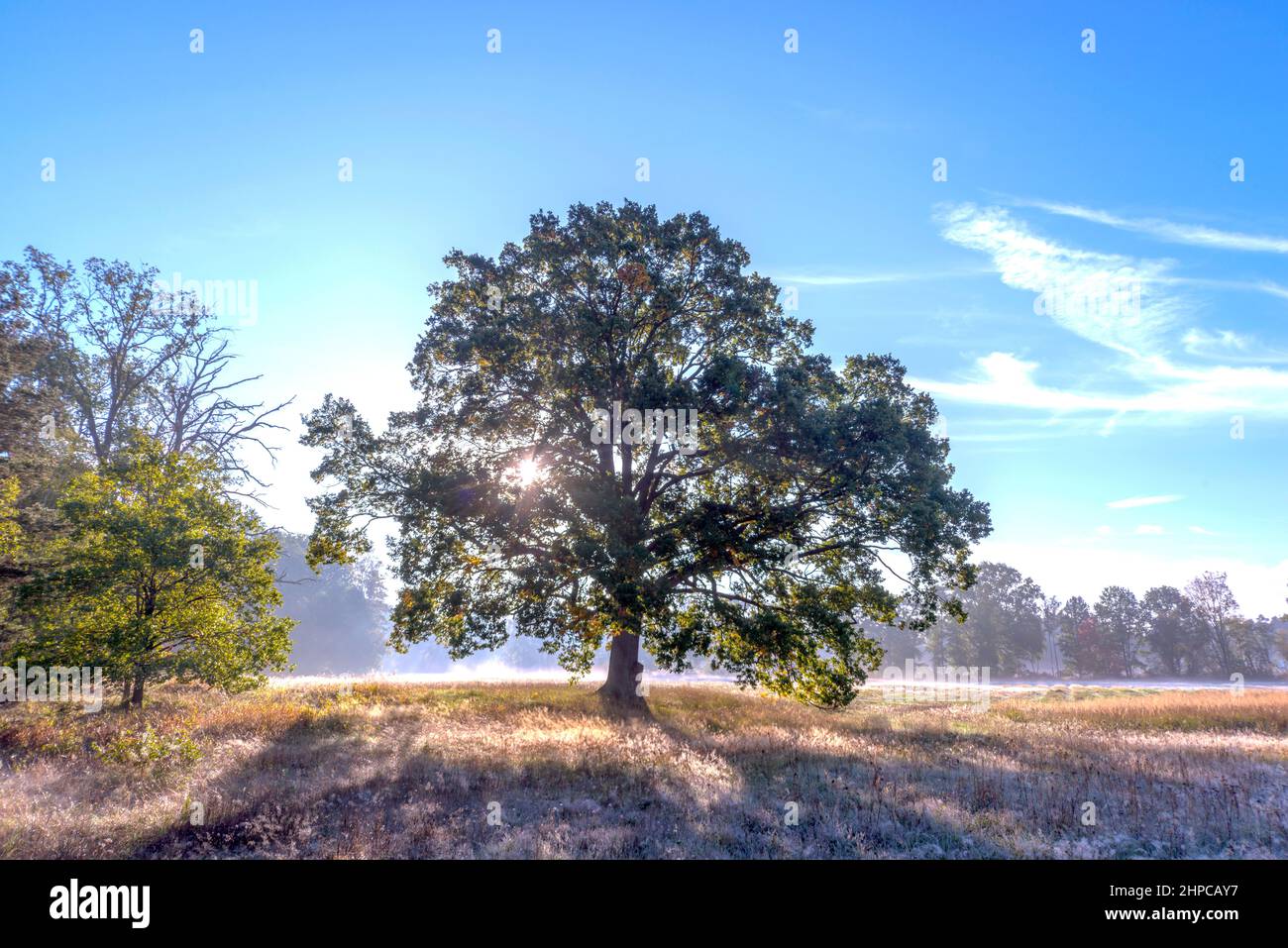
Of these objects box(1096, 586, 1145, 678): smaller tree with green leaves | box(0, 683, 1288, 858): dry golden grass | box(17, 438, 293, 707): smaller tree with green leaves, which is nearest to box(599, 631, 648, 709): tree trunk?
box(0, 683, 1288, 858): dry golden grass

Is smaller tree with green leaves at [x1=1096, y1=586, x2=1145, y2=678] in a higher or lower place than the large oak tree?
lower

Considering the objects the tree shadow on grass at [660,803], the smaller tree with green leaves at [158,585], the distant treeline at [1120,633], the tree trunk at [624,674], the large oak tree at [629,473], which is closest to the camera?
the tree shadow on grass at [660,803]

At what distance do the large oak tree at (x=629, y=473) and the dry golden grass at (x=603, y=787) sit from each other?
9.84ft

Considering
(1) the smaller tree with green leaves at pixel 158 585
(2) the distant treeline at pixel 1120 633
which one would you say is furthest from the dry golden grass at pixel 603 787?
(2) the distant treeline at pixel 1120 633

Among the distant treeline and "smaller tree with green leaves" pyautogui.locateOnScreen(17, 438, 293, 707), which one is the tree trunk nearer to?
"smaller tree with green leaves" pyautogui.locateOnScreen(17, 438, 293, 707)

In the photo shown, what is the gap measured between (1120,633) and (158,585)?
104269mm

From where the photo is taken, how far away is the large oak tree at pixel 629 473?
15.9 metres

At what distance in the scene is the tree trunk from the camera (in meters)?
21.9

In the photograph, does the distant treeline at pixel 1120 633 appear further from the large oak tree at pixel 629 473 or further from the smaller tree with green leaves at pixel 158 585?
the smaller tree with green leaves at pixel 158 585

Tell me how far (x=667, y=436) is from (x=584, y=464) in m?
3.01

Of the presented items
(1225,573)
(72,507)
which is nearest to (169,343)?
(72,507)

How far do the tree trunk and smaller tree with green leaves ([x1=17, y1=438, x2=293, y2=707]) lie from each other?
1122cm

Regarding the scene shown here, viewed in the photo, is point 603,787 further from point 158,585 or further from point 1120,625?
point 1120,625
